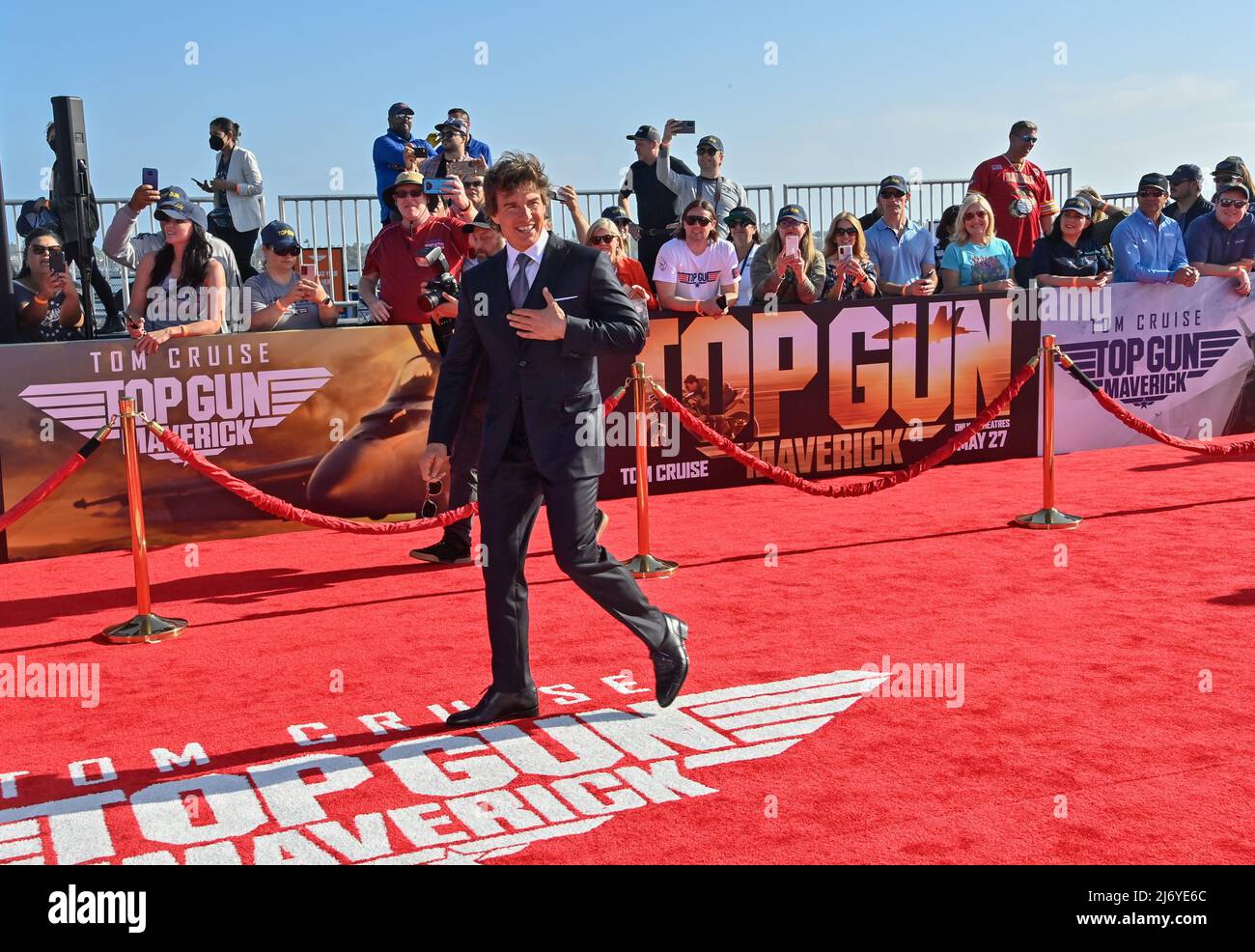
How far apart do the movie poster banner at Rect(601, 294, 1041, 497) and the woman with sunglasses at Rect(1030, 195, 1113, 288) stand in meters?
0.54

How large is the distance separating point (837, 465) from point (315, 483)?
4.34 m

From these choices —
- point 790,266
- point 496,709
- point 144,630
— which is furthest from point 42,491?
point 790,266

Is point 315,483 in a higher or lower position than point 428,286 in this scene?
lower

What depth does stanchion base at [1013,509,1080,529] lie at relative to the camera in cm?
881

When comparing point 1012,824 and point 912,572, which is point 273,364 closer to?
point 912,572

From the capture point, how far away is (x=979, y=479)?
10.7 m

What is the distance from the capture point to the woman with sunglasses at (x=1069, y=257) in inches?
456

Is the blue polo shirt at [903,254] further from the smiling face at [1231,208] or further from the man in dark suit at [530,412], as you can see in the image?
the man in dark suit at [530,412]

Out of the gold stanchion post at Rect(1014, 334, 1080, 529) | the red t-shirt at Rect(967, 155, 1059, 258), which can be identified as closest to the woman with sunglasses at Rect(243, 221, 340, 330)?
the gold stanchion post at Rect(1014, 334, 1080, 529)

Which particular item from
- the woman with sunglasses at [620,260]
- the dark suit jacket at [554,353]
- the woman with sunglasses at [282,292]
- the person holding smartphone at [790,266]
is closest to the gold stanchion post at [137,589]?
the woman with sunglasses at [282,292]

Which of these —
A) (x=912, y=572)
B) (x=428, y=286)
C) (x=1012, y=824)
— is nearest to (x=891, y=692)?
(x=1012, y=824)

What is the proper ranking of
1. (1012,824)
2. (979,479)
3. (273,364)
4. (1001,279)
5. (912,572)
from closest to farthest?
(1012,824) → (912,572) → (273,364) → (979,479) → (1001,279)

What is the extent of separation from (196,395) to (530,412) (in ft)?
15.0

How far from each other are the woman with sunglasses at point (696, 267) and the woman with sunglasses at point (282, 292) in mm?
2682
